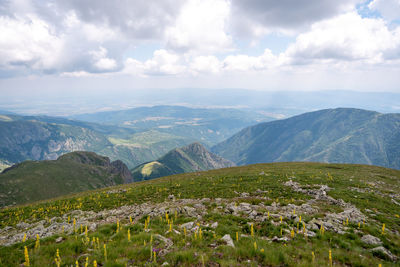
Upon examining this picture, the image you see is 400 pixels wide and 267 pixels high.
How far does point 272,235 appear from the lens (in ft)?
37.4

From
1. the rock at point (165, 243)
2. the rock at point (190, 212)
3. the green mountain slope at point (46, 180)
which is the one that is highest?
the rock at point (165, 243)

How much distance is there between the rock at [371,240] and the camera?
11.3 metres

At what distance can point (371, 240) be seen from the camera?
11438mm

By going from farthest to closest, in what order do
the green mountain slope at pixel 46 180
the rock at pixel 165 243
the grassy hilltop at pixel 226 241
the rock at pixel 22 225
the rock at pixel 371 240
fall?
1. the green mountain slope at pixel 46 180
2. the rock at pixel 22 225
3. the rock at pixel 371 240
4. the rock at pixel 165 243
5. the grassy hilltop at pixel 226 241

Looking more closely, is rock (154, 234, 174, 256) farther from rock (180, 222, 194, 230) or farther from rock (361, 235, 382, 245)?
rock (361, 235, 382, 245)

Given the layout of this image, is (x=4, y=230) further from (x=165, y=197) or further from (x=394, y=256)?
(x=394, y=256)

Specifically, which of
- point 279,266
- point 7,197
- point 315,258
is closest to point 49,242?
point 279,266

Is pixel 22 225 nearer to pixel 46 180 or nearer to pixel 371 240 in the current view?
pixel 371 240

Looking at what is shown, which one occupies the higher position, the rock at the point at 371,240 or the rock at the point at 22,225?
the rock at the point at 371,240

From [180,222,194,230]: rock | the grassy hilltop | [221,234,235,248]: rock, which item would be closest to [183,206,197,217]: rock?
the grassy hilltop

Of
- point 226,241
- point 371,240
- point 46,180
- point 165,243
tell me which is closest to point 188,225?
point 165,243

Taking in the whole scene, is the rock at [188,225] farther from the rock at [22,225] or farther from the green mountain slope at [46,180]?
the green mountain slope at [46,180]

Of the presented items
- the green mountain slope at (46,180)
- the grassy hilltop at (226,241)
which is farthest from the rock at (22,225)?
the green mountain slope at (46,180)

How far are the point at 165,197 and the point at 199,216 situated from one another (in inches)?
449
